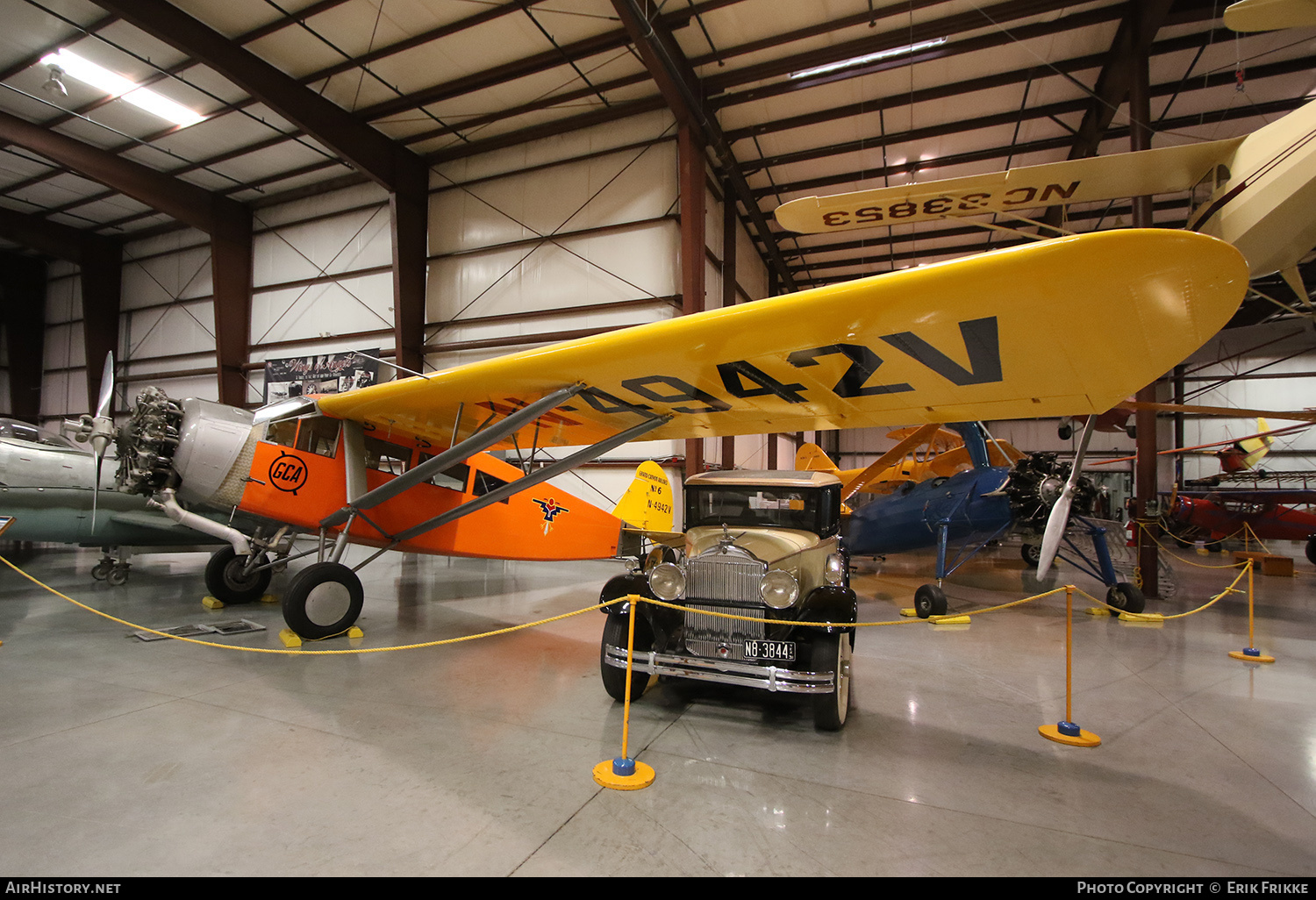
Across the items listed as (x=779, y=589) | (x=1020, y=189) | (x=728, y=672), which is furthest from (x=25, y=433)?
(x=1020, y=189)

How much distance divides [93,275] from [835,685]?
28.6 meters

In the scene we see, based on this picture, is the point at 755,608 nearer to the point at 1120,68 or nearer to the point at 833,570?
the point at 833,570

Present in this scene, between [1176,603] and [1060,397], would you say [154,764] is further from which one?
[1176,603]

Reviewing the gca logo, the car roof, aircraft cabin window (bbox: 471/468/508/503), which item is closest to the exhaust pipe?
the gca logo

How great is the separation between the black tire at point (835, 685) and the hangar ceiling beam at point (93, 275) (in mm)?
25309

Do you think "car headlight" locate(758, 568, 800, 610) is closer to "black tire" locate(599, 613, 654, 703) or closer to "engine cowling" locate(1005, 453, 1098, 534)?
"black tire" locate(599, 613, 654, 703)

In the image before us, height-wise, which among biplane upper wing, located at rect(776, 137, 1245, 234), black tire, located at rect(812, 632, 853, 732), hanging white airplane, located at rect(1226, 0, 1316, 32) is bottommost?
black tire, located at rect(812, 632, 853, 732)

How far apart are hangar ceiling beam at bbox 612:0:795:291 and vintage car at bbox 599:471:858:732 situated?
27.9 ft

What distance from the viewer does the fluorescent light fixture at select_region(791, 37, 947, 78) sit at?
984cm

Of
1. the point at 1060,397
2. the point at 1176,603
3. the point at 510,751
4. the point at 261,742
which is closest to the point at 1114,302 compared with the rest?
the point at 1060,397

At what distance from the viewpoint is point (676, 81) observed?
10484mm

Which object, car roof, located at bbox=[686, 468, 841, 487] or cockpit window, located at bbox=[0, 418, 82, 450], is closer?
car roof, located at bbox=[686, 468, 841, 487]

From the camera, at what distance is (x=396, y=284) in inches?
567

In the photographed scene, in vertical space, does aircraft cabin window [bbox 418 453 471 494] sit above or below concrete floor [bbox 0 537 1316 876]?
above
